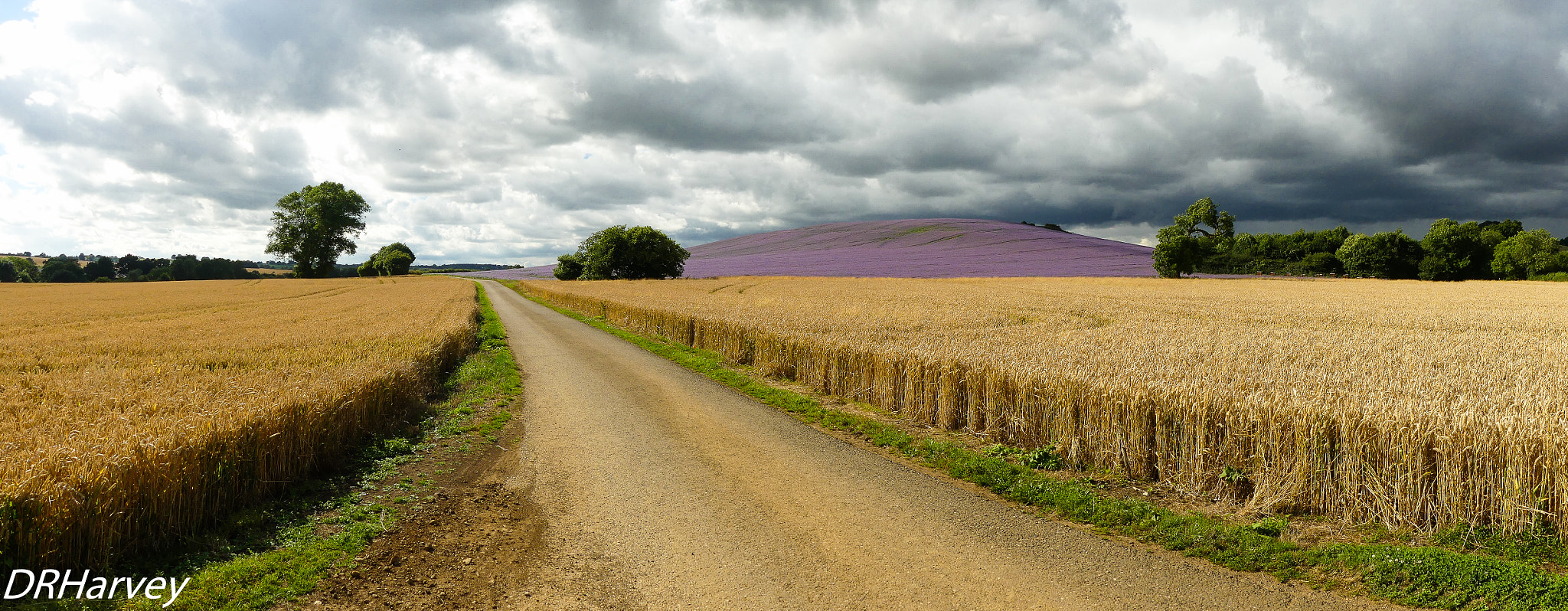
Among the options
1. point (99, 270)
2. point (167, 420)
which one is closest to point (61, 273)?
point (99, 270)

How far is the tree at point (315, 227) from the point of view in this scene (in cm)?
8831

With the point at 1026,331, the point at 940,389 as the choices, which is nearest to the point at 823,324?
the point at 1026,331

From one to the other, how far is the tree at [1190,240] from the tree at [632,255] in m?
60.2

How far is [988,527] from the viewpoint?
6.92 metres

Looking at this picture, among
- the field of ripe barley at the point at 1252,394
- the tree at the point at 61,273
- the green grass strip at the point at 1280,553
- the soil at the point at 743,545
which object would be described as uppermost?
the tree at the point at 61,273

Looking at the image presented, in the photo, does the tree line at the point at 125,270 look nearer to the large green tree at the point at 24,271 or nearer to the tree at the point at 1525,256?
the large green tree at the point at 24,271

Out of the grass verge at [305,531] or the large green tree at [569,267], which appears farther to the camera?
the large green tree at [569,267]

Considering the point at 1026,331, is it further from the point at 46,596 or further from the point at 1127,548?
the point at 46,596

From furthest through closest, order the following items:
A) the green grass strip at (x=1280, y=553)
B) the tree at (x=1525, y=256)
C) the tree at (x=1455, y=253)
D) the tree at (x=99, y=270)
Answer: the tree at (x=99, y=270)
the tree at (x=1455, y=253)
the tree at (x=1525, y=256)
the green grass strip at (x=1280, y=553)

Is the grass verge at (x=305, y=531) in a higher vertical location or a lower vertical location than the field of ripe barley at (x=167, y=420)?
lower

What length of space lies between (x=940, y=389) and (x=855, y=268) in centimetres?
6501

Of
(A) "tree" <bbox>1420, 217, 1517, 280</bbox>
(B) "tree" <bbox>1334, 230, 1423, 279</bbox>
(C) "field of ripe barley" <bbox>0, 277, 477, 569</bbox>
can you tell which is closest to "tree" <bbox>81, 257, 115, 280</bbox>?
(C) "field of ripe barley" <bbox>0, 277, 477, 569</bbox>

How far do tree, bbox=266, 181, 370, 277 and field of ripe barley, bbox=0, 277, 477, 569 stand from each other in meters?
84.3

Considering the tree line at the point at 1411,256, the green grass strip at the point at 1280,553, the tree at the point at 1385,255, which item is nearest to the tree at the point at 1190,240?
the tree line at the point at 1411,256
